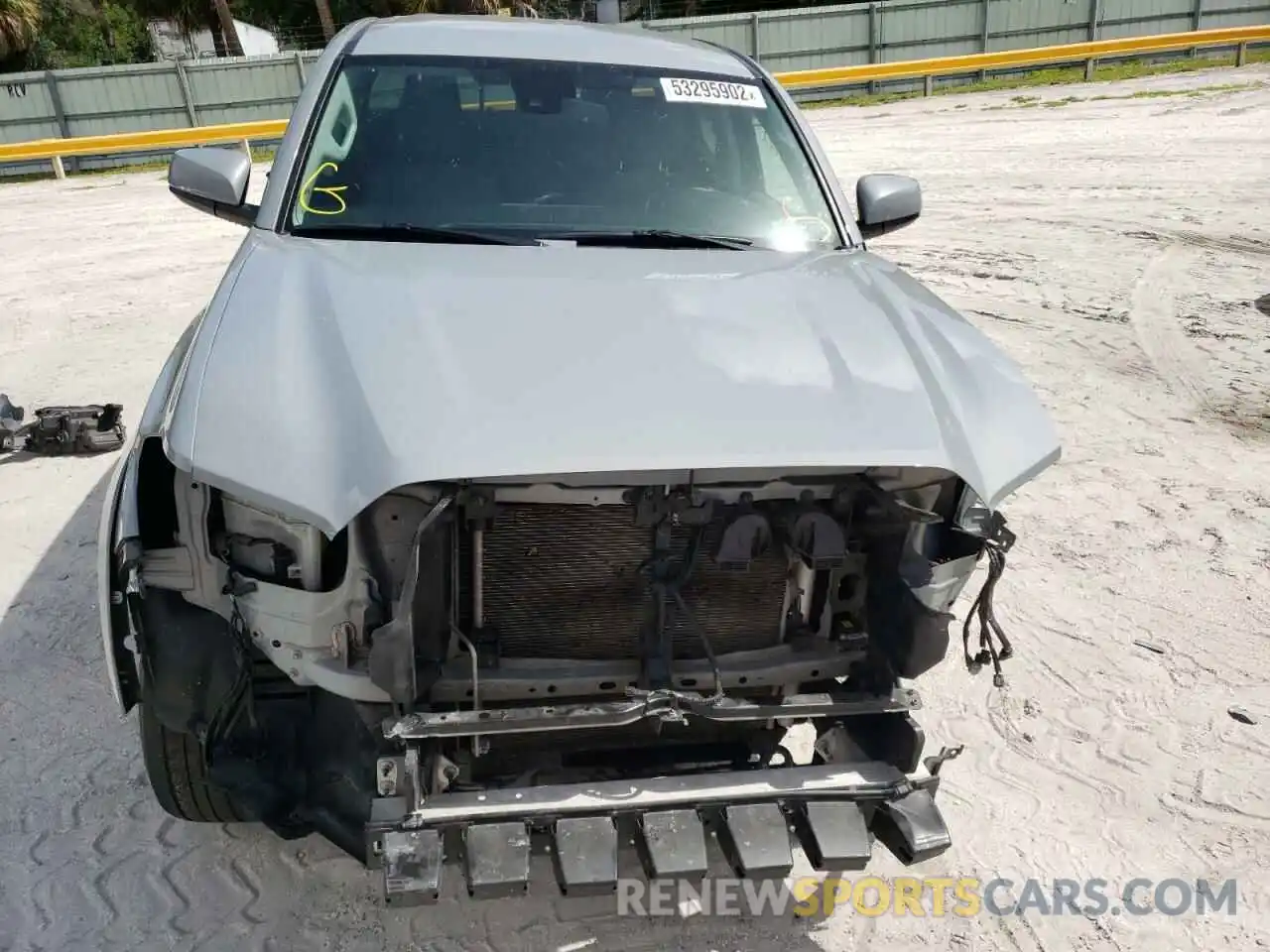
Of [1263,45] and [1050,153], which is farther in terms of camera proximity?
[1263,45]

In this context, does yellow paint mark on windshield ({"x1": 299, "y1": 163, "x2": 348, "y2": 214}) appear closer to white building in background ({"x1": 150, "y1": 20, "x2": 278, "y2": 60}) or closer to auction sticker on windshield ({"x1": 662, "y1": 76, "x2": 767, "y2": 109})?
auction sticker on windshield ({"x1": 662, "y1": 76, "x2": 767, "y2": 109})

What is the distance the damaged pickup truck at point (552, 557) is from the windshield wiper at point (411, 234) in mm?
208

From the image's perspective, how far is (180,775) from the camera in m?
2.34

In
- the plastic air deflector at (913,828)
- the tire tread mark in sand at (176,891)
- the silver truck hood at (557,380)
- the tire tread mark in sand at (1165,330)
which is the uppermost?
the silver truck hood at (557,380)

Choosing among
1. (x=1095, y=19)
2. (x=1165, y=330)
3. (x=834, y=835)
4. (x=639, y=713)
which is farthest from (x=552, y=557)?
(x=1095, y=19)

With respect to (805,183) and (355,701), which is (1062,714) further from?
(355,701)

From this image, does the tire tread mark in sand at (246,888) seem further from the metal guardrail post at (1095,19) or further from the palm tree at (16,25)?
the metal guardrail post at (1095,19)

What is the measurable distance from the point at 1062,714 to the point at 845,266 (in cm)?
166

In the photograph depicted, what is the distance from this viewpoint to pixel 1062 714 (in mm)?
3139

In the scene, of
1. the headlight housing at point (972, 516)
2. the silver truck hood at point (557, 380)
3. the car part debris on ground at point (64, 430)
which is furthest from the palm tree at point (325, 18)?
the headlight housing at point (972, 516)

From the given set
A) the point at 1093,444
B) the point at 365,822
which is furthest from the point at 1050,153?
the point at 365,822

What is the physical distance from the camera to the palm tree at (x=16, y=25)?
2167 cm

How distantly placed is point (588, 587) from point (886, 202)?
7.23ft

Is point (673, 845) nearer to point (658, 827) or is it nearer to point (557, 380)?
point (658, 827)
